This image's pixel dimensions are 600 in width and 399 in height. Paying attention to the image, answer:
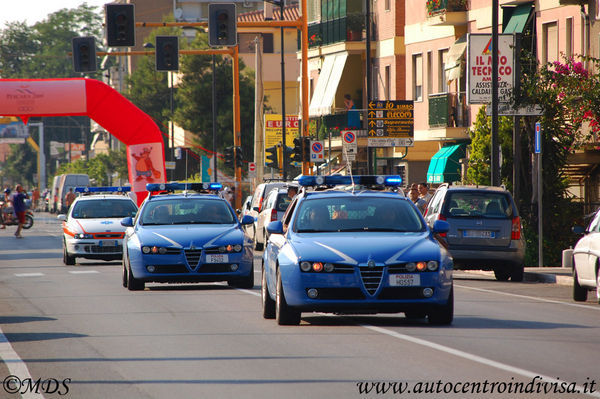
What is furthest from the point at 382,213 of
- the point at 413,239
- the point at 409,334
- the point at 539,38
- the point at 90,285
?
the point at 539,38

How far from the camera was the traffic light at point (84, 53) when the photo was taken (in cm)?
3719

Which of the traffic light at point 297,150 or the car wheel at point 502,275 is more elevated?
the traffic light at point 297,150

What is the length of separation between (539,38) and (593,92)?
1266cm

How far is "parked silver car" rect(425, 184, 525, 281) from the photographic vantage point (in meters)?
24.5

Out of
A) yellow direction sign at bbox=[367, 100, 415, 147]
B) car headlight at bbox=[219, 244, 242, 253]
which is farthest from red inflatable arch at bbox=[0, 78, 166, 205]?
car headlight at bbox=[219, 244, 242, 253]

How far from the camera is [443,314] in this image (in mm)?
14781

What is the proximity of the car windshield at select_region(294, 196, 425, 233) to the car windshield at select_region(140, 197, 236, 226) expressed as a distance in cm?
656

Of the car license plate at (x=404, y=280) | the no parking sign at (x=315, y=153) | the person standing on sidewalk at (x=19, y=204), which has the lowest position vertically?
the person standing on sidewalk at (x=19, y=204)

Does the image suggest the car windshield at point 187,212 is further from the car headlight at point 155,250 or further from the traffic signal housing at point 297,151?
the traffic signal housing at point 297,151

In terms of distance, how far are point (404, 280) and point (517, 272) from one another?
1102 centimetres

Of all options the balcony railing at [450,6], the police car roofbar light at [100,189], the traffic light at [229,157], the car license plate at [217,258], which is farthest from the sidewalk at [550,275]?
the traffic light at [229,157]

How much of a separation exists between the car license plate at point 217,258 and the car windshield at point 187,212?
143 centimetres

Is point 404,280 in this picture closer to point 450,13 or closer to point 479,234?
point 479,234

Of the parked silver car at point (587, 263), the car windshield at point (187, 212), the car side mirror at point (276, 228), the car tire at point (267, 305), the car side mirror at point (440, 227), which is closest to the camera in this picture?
the car side mirror at point (440, 227)
